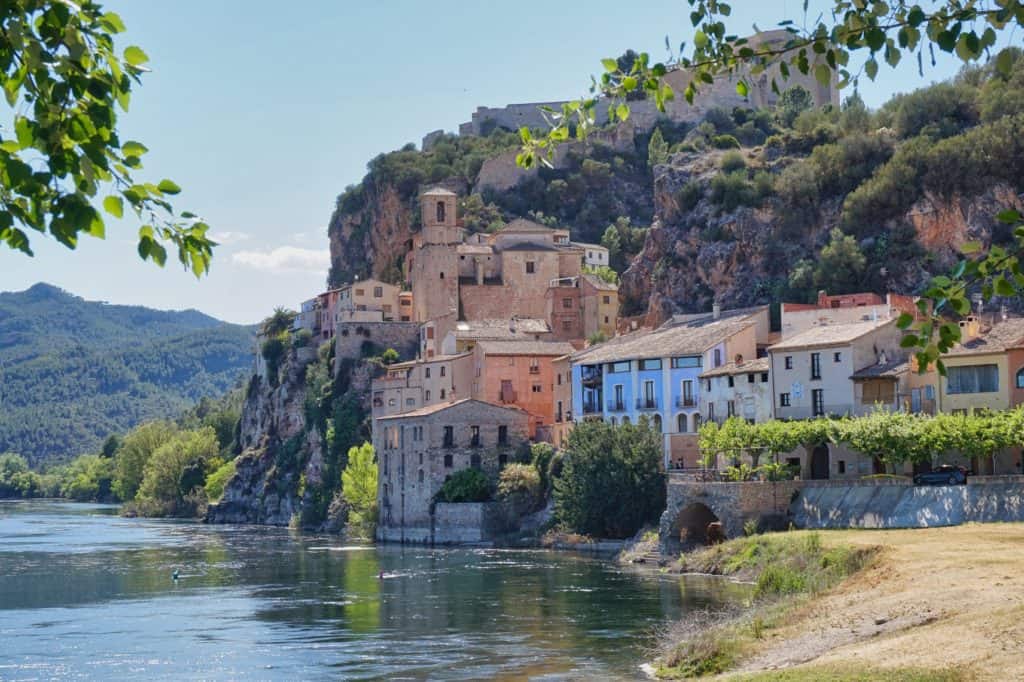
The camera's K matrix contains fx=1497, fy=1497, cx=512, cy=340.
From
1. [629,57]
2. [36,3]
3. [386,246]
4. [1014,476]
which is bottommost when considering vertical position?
[1014,476]

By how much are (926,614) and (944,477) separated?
22491mm

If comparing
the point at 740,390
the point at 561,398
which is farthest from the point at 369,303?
the point at 740,390

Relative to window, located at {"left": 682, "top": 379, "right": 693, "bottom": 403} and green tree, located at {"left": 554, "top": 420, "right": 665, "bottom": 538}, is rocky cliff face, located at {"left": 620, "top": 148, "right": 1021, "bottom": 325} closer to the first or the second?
window, located at {"left": 682, "top": 379, "right": 693, "bottom": 403}

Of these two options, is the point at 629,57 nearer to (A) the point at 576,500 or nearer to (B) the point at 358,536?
(B) the point at 358,536

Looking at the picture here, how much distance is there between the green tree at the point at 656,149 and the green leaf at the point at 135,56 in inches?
5329

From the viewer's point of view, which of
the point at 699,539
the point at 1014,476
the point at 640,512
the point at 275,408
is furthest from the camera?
the point at 275,408

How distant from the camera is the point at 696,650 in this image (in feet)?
115

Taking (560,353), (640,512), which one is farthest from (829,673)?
(560,353)

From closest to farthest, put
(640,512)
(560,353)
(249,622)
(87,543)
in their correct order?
(249,622) < (640,512) < (87,543) < (560,353)

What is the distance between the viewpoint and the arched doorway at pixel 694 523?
6362 cm

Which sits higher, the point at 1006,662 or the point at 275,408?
the point at 275,408

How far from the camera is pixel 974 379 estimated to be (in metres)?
61.3

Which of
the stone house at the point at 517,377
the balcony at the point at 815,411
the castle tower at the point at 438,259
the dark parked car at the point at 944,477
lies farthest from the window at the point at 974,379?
the castle tower at the point at 438,259

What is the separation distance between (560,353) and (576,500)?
2424 centimetres
